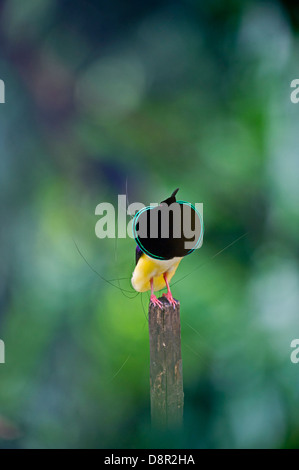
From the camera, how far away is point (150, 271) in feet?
5.62

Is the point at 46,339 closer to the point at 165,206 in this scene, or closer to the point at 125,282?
the point at 125,282

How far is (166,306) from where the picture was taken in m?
1.51

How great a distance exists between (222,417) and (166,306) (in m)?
0.82

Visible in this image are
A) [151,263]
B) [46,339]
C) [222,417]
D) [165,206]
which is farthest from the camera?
[46,339]

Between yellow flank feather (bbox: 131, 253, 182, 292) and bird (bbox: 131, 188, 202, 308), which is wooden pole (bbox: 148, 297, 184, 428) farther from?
yellow flank feather (bbox: 131, 253, 182, 292)

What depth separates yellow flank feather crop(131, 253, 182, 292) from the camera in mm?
1652

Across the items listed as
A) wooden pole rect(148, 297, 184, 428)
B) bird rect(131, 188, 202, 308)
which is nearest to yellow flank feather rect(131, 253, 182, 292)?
bird rect(131, 188, 202, 308)

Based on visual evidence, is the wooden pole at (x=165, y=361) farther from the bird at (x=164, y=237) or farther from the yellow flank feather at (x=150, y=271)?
the yellow flank feather at (x=150, y=271)

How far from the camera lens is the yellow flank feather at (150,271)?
5.42ft

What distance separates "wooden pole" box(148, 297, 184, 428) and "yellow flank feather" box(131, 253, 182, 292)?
0.17 metres

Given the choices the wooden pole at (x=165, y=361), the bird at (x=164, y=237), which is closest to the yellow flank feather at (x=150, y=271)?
the bird at (x=164, y=237)

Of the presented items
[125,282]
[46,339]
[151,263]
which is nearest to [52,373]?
[46,339]

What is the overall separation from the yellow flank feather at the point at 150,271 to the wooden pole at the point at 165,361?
17cm

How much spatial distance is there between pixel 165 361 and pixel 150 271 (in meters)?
0.34
